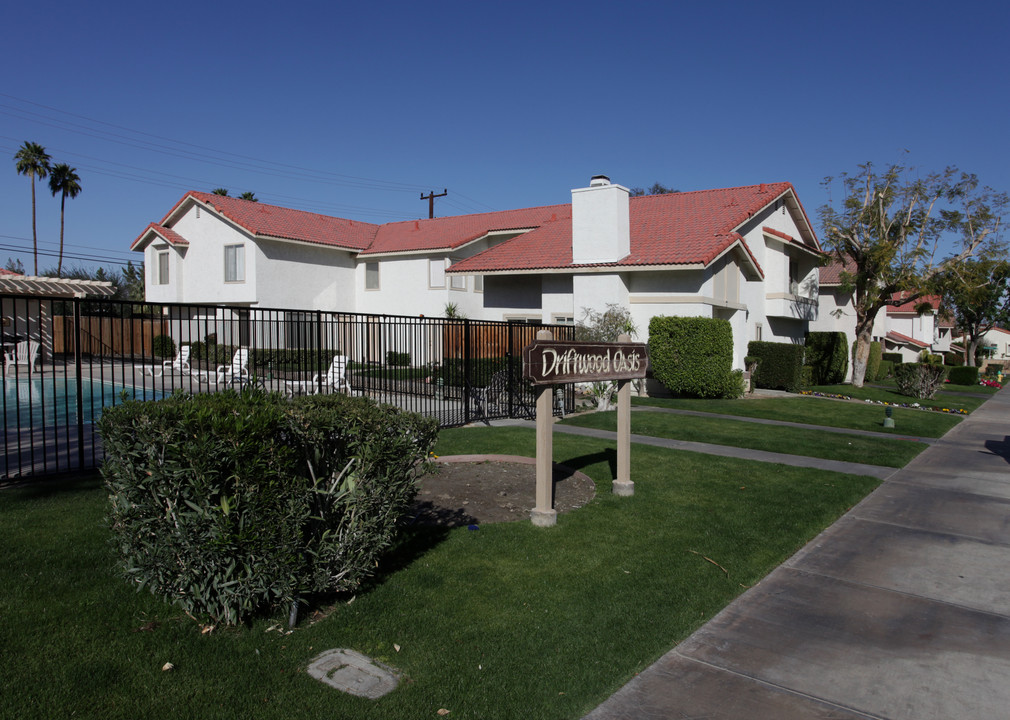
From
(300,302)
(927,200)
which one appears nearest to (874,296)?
(927,200)

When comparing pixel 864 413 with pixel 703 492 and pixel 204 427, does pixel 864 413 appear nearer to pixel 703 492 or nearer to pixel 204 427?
pixel 703 492

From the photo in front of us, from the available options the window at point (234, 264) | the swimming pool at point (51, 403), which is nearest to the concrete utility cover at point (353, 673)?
the swimming pool at point (51, 403)

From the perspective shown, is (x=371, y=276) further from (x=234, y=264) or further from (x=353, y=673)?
(x=353, y=673)

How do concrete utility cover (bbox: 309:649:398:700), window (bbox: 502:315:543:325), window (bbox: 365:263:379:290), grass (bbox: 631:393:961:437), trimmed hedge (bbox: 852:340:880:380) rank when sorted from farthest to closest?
trimmed hedge (bbox: 852:340:880:380), window (bbox: 365:263:379:290), window (bbox: 502:315:543:325), grass (bbox: 631:393:961:437), concrete utility cover (bbox: 309:649:398:700)

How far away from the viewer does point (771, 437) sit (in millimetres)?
13219

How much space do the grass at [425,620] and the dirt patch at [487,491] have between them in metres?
0.46

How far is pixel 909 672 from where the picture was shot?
427cm

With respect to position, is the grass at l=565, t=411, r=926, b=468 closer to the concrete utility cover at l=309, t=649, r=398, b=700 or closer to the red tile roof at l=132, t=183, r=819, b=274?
the red tile roof at l=132, t=183, r=819, b=274

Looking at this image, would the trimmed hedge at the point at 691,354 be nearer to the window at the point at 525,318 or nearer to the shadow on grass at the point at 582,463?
the window at the point at 525,318

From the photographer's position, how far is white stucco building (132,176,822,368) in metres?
21.1

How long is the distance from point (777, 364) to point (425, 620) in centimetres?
2189

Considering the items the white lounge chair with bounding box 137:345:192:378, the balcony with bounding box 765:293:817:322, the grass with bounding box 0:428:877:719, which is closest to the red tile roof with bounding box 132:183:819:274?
the balcony with bounding box 765:293:817:322

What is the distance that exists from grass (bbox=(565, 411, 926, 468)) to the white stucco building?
6152 millimetres

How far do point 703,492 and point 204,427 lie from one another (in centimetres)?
635
